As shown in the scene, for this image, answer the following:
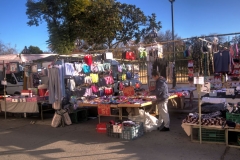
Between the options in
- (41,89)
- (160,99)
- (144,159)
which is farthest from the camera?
(41,89)

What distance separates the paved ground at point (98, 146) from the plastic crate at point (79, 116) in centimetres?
80

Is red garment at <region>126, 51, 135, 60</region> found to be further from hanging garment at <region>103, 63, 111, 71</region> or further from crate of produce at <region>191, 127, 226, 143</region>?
crate of produce at <region>191, 127, 226, 143</region>

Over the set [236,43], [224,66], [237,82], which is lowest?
[237,82]

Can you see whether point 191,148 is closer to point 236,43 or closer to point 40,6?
point 236,43

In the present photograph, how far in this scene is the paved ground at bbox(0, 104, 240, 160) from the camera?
203 inches

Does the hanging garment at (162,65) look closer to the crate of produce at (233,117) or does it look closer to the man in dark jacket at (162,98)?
the man in dark jacket at (162,98)

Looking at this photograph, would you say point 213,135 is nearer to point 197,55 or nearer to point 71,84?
point 197,55

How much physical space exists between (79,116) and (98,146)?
332cm

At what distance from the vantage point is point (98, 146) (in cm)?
597

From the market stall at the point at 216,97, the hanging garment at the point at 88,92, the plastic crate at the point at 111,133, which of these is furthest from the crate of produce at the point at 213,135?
the hanging garment at the point at 88,92

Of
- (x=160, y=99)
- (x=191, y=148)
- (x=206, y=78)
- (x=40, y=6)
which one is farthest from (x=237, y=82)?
(x=40, y=6)

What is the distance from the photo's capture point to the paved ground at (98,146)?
5.17 metres

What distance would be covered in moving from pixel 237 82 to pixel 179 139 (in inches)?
171

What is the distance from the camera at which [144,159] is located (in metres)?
4.97
